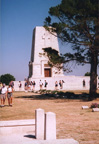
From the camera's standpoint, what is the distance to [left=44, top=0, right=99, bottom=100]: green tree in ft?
55.0

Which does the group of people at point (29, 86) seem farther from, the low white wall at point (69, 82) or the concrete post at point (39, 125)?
the concrete post at point (39, 125)

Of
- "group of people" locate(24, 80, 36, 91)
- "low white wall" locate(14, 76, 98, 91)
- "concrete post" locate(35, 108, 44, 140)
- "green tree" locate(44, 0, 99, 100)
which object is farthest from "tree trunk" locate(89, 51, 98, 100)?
"low white wall" locate(14, 76, 98, 91)

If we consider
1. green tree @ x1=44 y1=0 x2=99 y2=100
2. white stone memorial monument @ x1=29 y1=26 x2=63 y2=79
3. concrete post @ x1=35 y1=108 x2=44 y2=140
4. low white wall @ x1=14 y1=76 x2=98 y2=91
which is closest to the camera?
concrete post @ x1=35 y1=108 x2=44 y2=140

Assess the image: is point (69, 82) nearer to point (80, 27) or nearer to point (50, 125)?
point (80, 27)

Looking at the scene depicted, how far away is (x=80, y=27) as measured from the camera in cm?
1703

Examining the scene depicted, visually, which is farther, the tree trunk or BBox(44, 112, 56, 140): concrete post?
the tree trunk

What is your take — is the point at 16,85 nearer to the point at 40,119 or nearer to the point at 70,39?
the point at 70,39

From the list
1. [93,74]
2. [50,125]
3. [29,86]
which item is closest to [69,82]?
[29,86]

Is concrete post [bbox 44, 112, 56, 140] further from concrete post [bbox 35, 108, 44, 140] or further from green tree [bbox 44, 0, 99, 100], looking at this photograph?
green tree [bbox 44, 0, 99, 100]

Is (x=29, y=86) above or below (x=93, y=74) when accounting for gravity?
below

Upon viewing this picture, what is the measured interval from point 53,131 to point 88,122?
10.0 feet

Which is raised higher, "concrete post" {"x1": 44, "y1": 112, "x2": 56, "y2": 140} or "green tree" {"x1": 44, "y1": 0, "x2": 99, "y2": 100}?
"green tree" {"x1": 44, "y1": 0, "x2": 99, "y2": 100}

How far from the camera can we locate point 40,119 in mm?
6277

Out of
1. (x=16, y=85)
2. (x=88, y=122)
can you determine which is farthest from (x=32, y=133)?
(x=16, y=85)
